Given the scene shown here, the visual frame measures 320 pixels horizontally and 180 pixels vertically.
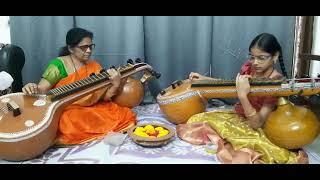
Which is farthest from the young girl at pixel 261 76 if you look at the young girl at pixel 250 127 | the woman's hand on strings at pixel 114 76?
the woman's hand on strings at pixel 114 76

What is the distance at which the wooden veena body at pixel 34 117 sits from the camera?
65.0 inches

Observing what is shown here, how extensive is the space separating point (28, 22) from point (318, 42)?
90.2 inches

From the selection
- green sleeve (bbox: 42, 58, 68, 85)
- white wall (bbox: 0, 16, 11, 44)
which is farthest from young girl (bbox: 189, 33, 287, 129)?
white wall (bbox: 0, 16, 11, 44)

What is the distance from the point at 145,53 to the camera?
2.72 m

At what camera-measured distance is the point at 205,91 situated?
81.2 inches

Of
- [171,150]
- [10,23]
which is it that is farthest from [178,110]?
[10,23]

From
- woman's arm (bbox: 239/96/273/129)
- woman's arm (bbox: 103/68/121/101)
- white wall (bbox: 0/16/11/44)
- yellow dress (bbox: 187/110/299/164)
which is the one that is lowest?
yellow dress (bbox: 187/110/299/164)

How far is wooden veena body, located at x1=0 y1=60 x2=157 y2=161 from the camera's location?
1.65 m

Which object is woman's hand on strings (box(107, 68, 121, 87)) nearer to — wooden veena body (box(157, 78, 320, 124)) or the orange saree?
the orange saree

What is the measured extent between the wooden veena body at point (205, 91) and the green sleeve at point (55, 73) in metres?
0.68

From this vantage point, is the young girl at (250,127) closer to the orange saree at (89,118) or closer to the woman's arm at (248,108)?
the woman's arm at (248,108)

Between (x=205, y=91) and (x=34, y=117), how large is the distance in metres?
1.03

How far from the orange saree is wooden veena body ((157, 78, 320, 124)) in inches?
11.7

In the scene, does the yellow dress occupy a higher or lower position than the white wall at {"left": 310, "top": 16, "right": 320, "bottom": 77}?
lower
